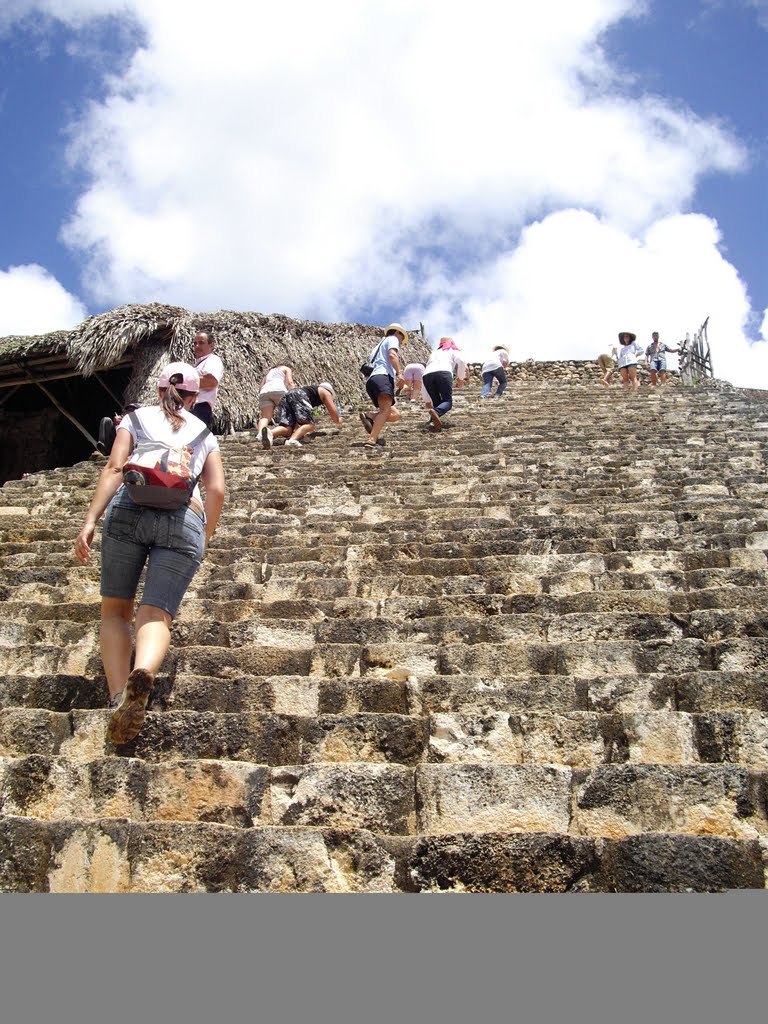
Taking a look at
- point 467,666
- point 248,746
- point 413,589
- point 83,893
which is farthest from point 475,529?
point 83,893

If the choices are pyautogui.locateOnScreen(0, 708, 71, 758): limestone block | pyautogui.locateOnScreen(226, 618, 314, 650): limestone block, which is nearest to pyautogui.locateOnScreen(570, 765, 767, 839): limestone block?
pyautogui.locateOnScreen(226, 618, 314, 650): limestone block

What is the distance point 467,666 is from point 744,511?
302cm

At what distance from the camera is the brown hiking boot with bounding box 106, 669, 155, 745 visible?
324cm

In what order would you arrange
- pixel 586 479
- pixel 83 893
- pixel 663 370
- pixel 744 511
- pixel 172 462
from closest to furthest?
pixel 83 893, pixel 172 462, pixel 744 511, pixel 586 479, pixel 663 370

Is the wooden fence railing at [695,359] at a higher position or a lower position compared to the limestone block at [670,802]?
higher

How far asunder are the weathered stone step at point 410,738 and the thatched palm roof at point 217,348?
9242 mm

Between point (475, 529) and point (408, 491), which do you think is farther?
point (408, 491)

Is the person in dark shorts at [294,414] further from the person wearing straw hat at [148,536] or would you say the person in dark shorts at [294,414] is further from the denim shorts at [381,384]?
the person wearing straw hat at [148,536]

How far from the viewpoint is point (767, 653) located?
3.75m

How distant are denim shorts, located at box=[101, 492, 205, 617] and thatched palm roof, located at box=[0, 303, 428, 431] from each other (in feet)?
29.0

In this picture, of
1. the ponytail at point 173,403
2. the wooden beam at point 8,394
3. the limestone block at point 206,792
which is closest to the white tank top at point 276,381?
the wooden beam at point 8,394

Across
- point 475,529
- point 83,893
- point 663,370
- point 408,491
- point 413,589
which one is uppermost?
point 663,370

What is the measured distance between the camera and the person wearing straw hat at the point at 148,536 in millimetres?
3564

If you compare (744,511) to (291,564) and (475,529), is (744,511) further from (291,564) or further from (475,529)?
(291,564)
